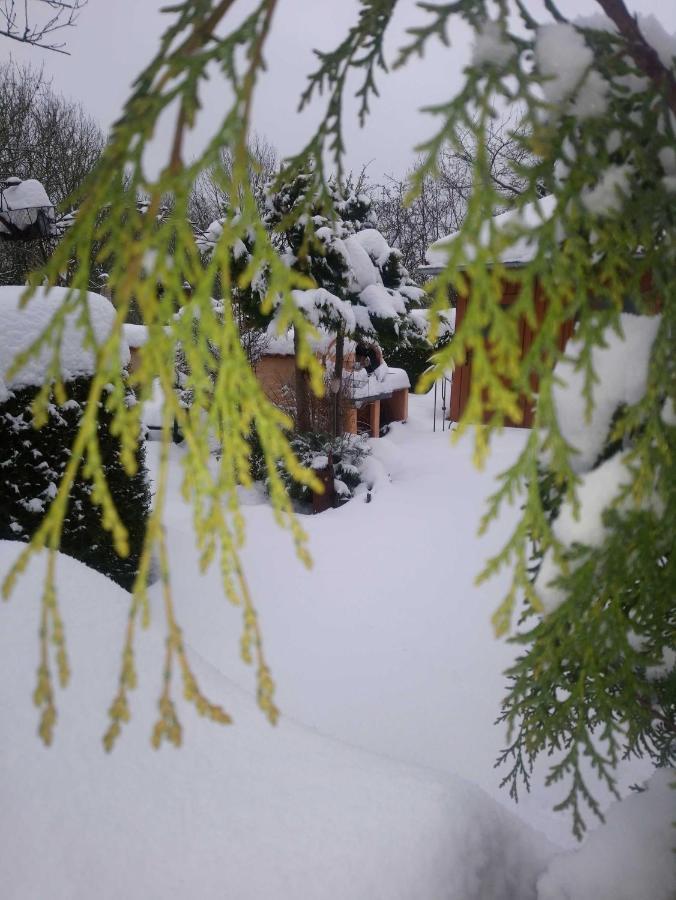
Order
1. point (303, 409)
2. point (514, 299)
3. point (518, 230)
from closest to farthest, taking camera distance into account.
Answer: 1. point (518, 230)
2. point (303, 409)
3. point (514, 299)

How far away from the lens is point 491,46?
1218 mm

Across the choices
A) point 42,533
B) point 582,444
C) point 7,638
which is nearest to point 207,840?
point 7,638

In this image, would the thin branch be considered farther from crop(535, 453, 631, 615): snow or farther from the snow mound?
the snow mound

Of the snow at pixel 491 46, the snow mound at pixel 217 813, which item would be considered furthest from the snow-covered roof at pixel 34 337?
the snow at pixel 491 46

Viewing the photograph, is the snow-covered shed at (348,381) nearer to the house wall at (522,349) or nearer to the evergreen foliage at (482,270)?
the house wall at (522,349)

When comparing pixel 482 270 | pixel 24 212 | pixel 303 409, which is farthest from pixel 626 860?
pixel 24 212

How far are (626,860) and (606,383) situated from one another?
1.76 m

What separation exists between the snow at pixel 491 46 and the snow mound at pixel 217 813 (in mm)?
2386

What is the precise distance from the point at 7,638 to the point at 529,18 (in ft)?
9.64

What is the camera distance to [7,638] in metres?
2.42

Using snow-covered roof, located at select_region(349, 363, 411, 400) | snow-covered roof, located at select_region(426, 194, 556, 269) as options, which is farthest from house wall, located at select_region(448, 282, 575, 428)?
snow-covered roof, located at select_region(349, 363, 411, 400)

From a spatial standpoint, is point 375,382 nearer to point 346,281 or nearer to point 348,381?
point 348,381

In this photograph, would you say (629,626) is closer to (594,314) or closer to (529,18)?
(594,314)

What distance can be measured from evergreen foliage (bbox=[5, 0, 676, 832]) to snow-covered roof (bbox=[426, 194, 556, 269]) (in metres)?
0.02
